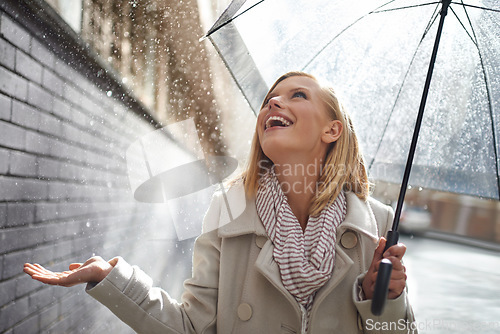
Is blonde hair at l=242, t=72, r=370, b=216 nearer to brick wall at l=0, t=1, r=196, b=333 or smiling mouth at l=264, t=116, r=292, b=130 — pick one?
smiling mouth at l=264, t=116, r=292, b=130

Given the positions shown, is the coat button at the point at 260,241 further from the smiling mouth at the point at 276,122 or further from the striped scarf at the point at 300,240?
the smiling mouth at the point at 276,122

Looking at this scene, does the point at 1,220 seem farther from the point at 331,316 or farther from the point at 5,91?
the point at 331,316

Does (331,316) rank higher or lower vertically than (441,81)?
lower

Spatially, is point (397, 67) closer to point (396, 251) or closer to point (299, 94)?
point (299, 94)

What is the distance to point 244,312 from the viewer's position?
1654mm

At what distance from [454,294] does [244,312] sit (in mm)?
7921

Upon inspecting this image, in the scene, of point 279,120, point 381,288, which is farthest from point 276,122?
point 381,288

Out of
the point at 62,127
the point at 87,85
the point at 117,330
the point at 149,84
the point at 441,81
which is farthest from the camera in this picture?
the point at 149,84

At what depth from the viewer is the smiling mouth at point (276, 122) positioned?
1.76 m

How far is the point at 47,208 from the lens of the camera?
285cm

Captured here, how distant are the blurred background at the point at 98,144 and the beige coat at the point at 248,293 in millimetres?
593

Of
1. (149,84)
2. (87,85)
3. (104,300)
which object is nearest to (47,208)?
(87,85)

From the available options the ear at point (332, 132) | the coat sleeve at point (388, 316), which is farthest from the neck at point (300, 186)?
the coat sleeve at point (388, 316)

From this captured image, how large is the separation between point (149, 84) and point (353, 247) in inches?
170
